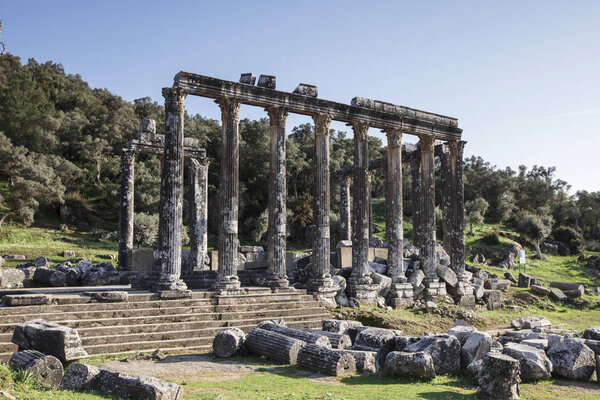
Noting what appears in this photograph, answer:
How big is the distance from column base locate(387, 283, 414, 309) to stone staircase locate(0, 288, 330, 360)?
202 inches

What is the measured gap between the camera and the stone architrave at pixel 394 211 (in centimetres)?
2300

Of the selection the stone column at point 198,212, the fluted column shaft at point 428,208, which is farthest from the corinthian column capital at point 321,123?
the stone column at point 198,212

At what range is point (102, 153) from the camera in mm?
56438

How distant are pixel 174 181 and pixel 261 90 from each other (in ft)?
17.7

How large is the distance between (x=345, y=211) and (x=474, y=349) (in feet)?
56.6

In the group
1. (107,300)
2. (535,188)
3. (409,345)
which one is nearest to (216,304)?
(107,300)

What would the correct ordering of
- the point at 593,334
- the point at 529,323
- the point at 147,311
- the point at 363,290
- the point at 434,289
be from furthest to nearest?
the point at 434,289
the point at 363,290
the point at 529,323
the point at 147,311
the point at 593,334

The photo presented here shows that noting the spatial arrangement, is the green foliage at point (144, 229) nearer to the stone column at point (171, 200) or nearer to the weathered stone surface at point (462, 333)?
the stone column at point (171, 200)

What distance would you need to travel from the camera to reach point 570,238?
4988 centimetres

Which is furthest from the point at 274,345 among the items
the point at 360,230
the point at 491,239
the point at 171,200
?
the point at 491,239

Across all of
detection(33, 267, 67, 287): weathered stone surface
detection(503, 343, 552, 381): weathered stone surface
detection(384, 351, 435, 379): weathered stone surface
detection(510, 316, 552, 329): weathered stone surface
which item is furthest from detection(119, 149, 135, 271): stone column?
detection(503, 343, 552, 381): weathered stone surface

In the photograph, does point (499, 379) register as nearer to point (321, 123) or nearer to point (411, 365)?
point (411, 365)

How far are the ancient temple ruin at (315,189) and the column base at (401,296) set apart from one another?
0.05 m

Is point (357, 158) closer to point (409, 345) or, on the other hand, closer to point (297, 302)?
point (297, 302)
